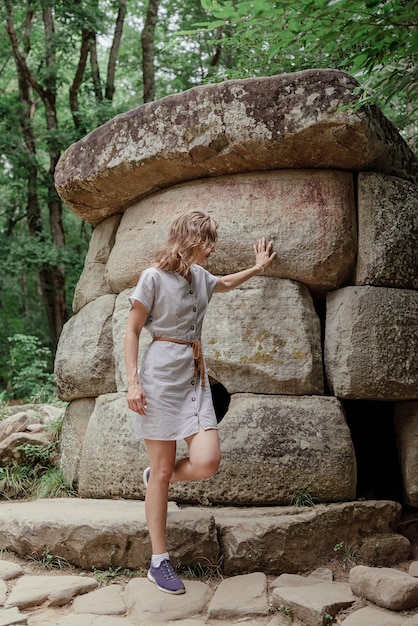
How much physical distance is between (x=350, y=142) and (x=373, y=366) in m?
1.47

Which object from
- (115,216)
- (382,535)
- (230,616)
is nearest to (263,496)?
(382,535)

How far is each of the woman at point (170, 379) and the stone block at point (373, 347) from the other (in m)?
1.18

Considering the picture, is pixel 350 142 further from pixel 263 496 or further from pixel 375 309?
pixel 263 496

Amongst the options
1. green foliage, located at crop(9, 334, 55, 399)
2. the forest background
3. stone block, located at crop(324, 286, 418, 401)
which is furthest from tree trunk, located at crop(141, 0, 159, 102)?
stone block, located at crop(324, 286, 418, 401)

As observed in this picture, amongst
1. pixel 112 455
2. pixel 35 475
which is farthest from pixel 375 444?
pixel 35 475

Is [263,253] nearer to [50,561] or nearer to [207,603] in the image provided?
[207,603]

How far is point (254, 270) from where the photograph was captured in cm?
406

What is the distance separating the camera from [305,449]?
13.3 ft

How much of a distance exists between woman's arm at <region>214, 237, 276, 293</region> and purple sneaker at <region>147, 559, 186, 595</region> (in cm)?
153

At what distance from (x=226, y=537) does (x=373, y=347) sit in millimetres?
1531

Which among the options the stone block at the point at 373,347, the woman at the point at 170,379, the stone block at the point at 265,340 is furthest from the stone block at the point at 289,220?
the woman at the point at 170,379

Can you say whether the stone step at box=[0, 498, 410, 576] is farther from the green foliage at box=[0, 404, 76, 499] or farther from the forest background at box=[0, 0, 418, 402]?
the forest background at box=[0, 0, 418, 402]

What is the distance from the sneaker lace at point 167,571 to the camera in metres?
3.23

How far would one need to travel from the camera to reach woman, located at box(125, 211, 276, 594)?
10.6 feet
